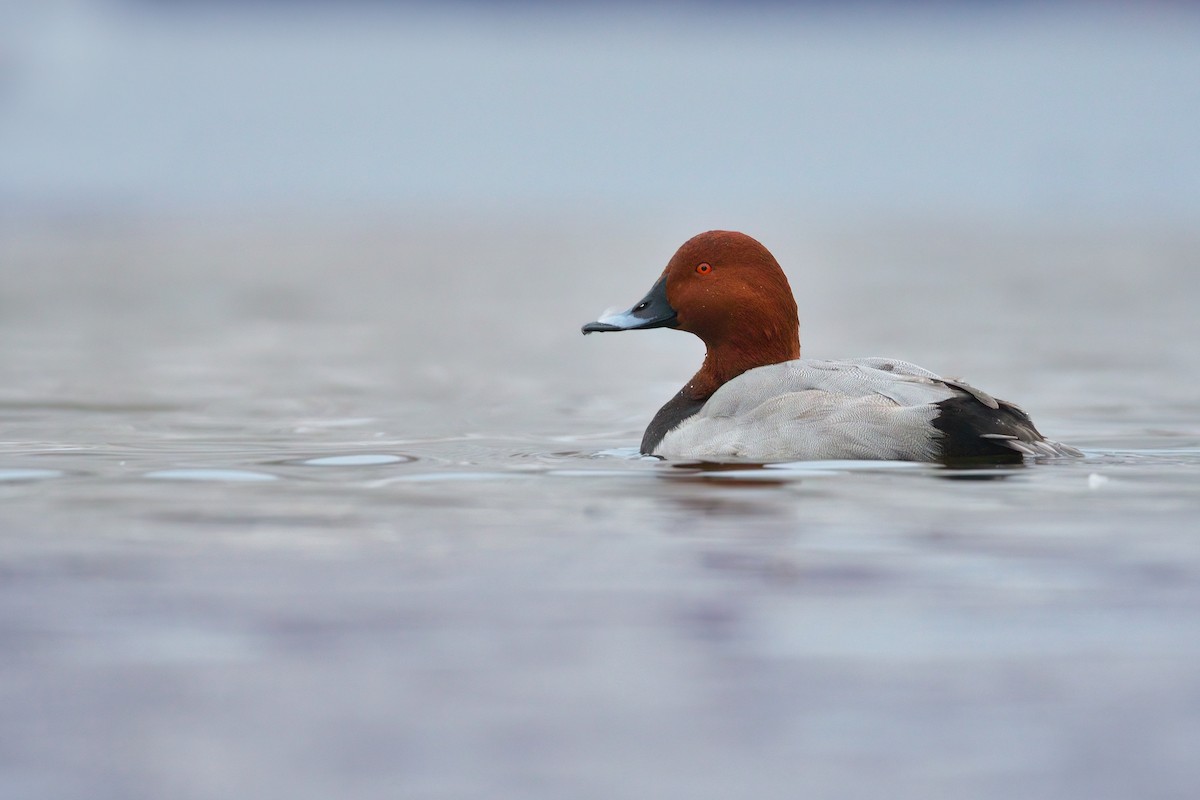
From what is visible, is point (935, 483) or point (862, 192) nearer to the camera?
point (935, 483)

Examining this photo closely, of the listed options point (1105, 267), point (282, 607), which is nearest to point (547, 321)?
point (1105, 267)

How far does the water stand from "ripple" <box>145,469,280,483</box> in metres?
0.03

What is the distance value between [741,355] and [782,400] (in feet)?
2.25

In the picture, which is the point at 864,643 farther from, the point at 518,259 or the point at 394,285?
the point at 518,259

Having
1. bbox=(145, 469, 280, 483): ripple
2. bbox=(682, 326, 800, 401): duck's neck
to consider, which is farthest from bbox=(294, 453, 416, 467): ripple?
bbox=(682, 326, 800, 401): duck's neck

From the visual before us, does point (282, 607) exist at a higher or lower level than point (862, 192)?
lower

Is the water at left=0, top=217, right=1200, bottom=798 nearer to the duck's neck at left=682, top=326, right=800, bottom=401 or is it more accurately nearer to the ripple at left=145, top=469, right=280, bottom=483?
the ripple at left=145, top=469, right=280, bottom=483

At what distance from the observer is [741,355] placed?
6832 mm

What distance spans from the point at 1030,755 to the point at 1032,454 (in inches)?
117

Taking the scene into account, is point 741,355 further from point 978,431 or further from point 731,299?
point 978,431

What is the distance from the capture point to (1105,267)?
2111 cm

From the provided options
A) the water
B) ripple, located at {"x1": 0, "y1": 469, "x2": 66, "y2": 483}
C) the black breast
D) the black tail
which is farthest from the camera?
the black breast

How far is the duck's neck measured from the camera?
6793 millimetres

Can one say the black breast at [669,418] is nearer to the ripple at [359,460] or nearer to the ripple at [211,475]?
the ripple at [359,460]
